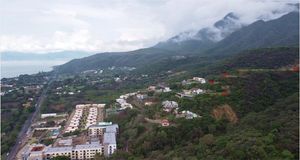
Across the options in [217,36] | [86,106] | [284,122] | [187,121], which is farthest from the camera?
[217,36]

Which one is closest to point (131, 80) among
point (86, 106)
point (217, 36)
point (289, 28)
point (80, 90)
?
point (80, 90)

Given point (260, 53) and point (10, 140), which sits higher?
point (260, 53)

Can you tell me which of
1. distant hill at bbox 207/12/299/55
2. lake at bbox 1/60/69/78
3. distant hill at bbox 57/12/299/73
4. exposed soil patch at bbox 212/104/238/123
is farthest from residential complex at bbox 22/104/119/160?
lake at bbox 1/60/69/78

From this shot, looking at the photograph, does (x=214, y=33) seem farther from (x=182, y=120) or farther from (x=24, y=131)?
(x=182, y=120)

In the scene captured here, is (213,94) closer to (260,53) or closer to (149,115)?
(149,115)

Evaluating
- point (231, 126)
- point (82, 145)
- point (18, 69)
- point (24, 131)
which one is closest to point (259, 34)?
point (231, 126)

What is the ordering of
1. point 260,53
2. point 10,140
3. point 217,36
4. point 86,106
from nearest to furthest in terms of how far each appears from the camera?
point 10,140
point 86,106
point 260,53
point 217,36

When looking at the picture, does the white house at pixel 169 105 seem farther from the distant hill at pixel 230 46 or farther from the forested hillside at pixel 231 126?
the distant hill at pixel 230 46

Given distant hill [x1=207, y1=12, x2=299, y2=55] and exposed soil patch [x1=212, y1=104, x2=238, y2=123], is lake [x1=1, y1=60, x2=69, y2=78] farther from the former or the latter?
exposed soil patch [x1=212, y1=104, x2=238, y2=123]

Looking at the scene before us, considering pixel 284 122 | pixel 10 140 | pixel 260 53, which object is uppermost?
pixel 260 53

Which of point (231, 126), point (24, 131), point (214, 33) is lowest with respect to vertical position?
point (24, 131)

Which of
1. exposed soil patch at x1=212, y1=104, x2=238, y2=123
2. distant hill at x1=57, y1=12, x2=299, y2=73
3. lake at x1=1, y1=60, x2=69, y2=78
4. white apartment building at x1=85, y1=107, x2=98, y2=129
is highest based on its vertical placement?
distant hill at x1=57, y1=12, x2=299, y2=73
